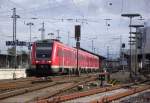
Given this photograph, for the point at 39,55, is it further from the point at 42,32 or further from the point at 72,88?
the point at 42,32

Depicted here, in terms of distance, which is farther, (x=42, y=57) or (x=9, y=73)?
(x=9, y=73)

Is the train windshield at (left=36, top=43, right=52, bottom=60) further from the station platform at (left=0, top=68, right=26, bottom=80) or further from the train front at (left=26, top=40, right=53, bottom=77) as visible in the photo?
the station platform at (left=0, top=68, right=26, bottom=80)

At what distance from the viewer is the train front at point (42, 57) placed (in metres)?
44.8

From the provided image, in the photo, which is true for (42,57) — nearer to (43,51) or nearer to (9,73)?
(43,51)

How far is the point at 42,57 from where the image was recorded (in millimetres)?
45250

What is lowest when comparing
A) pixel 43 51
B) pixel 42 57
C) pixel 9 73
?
pixel 9 73

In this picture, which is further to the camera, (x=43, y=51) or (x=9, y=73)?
(x=9, y=73)

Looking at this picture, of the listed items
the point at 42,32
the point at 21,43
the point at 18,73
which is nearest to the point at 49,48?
the point at 18,73

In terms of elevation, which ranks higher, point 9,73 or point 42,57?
point 42,57

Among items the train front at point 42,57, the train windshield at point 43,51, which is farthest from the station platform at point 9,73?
the train windshield at point 43,51

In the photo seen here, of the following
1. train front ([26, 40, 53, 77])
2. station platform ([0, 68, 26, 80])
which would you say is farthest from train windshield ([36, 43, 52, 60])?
station platform ([0, 68, 26, 80])

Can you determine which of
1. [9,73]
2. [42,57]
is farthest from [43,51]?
[9,73]

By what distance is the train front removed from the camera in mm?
44781

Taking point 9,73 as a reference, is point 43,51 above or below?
above
